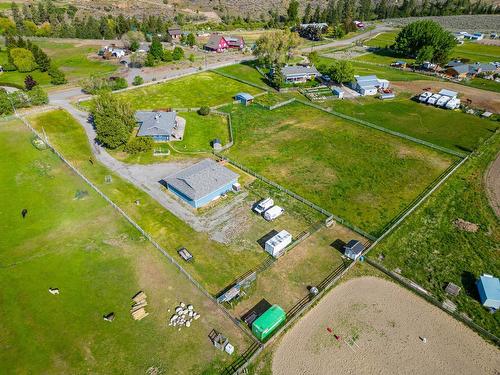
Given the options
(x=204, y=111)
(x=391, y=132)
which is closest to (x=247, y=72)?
(x=204, y=111)

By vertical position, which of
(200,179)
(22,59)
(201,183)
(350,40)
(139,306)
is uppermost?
(350,40)

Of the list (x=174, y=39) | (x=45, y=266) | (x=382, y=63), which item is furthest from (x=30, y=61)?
(x=382, y=63)

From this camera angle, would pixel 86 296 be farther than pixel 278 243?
No

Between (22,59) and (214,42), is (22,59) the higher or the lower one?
the lower one

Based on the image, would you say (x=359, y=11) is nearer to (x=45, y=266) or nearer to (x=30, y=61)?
(x=30, y=61)

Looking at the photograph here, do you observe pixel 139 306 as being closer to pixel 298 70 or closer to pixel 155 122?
pixel 155 122
